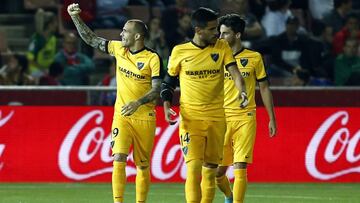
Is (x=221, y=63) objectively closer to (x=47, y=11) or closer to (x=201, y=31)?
(x=201, y=31)

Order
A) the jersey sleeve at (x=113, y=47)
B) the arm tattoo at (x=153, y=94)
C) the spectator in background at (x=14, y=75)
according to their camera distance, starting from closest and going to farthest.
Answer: the arm tattoo at (x=153, y=94), the jersey sleeve at (x=113, y=47), the spectator in background at (x=14, y=75)

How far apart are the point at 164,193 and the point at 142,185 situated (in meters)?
3.83

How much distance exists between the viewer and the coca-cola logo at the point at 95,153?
62.5 feet

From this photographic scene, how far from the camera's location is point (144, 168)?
13.9 meters

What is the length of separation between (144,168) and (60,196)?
339 centimetres

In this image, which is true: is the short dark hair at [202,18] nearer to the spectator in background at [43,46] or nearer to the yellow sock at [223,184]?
the yellow sock at [223,184]

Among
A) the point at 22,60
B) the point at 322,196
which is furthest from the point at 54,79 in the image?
the point at 322,196

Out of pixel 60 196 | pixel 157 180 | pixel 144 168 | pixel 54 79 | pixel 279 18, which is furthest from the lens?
pixel 279 18

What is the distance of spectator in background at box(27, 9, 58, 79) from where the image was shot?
21.7 m

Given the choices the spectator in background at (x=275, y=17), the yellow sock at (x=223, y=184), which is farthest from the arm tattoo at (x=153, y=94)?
the spectator in background at (x=275, y=17)

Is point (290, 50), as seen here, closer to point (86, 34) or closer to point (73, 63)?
point (73, 63)

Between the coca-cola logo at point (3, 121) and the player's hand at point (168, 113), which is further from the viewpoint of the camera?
the coca-cola logo at point (3, 121)

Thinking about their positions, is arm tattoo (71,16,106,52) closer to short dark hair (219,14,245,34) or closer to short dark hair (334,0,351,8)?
short dark hair (219,14,245,34)

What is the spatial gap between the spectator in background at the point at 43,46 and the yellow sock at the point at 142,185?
311 inches
